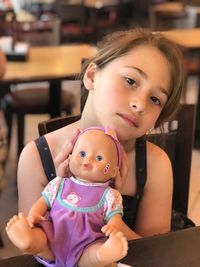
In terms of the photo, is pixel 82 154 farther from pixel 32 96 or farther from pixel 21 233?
pixel 32 96

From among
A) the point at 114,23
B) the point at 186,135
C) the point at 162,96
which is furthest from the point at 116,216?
the point at 114,23

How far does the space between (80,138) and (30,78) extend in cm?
154

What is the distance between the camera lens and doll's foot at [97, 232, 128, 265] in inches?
27.5

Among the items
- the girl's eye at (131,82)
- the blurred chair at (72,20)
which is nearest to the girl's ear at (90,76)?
the girl's eye at (131,82)

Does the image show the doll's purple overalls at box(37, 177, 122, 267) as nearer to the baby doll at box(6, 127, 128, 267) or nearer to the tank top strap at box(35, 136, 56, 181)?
the baby doll at box(6, 127, 128, 267)

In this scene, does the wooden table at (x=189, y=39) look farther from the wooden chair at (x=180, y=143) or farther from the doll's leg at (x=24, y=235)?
the doll's leg at (x=24, y=235)

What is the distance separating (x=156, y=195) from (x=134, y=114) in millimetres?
279

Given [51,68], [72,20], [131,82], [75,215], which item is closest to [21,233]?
[75,215]

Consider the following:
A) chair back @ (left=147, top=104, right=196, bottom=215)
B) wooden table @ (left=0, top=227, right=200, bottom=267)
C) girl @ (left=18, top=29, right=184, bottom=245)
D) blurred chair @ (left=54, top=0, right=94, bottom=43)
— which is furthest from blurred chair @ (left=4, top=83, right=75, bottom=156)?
blurred chair @ (left=54, top=0, right=94, bottom=43)

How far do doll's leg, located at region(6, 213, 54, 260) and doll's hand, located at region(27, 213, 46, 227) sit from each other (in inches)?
0.5

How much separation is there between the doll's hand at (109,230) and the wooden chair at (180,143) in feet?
1.95

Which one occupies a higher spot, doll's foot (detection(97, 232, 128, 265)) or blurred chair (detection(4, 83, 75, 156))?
doll's foot (detection(97, 232, 128, 265))

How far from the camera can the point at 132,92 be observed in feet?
3.20

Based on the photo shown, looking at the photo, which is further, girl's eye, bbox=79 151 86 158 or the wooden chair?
→ the wooden chair
